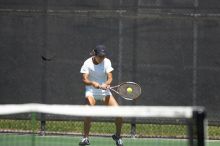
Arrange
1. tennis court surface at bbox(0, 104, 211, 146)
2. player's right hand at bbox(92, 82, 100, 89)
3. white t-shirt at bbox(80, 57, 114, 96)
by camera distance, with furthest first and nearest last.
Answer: tennis court surface at bbox(0, 104, 211, 146) → white t-shirt at bbox(80, 57, 114, 96) → player's right hand at bbox(92, 82, 100, 89)

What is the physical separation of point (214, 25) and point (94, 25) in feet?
5.54

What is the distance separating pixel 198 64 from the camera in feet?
31.2

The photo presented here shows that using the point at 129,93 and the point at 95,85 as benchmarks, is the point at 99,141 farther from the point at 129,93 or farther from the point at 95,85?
the point at 95,85

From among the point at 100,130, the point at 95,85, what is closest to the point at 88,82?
the point at 95,85

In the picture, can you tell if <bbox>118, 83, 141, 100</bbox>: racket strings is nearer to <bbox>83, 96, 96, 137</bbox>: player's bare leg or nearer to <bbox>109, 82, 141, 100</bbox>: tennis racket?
<bbox>109, 82, 141, 100</bbox>: tennis racket

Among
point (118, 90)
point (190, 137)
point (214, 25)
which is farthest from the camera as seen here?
point (214, 25)

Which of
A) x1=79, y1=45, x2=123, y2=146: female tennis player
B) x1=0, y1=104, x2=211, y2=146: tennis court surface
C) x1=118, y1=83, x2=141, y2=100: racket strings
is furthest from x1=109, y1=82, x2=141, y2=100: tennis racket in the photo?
x1=0, y1=104, x2=211, y2=146: tennis court surface

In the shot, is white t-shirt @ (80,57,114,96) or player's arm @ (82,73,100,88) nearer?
player's arm @ (82,73,100,88)

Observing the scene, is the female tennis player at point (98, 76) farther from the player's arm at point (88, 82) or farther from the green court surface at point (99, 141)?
the green court surface at point (99, 141)

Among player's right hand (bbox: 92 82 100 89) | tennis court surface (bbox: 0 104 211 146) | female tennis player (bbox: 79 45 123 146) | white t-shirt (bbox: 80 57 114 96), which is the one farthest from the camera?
tennis court surface (bbox: 0 104 211 146)

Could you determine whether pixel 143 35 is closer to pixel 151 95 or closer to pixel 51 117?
pixel 151 95

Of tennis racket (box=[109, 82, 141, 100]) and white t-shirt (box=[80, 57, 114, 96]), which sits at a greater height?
white t-shirt (box=[80, 57, 114, 96])

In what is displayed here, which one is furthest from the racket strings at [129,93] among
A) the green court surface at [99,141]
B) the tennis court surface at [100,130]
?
the green court surface at [99,141]

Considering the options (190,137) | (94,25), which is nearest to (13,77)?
(94,25)
